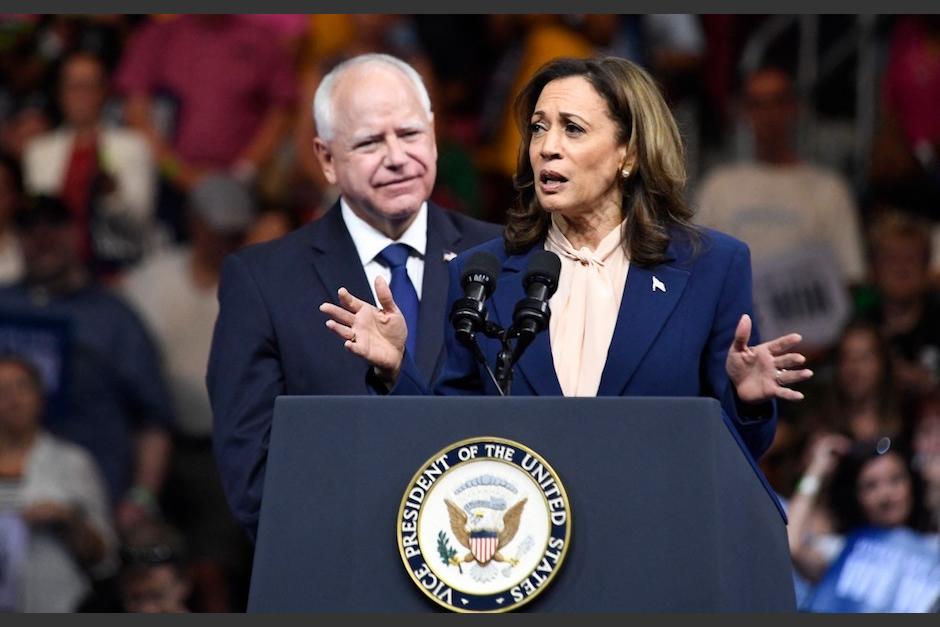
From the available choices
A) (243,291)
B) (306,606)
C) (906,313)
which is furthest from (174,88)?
(306,606)

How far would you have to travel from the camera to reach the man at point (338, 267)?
396 cm

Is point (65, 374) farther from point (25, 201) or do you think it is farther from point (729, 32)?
point (729, 32)

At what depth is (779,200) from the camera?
7285mm

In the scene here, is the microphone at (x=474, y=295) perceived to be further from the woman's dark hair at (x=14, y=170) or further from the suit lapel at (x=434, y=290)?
the woman's dark hair at (x=14, y=170)

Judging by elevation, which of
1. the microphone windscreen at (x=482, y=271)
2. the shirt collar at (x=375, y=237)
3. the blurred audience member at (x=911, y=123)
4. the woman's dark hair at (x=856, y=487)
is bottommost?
the woman's dark hair at (x=856, y=487)

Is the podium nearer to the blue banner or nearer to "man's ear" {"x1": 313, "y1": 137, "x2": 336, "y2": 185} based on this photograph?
"man's ear" {"x1": 313, "y1": 137, "x2": 336, "y2": 185}

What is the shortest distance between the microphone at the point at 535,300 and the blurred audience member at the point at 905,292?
3.92 m

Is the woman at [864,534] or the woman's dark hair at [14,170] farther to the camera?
the woman's dark hair at [14,170]

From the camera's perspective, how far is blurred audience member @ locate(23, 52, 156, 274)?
751 cm

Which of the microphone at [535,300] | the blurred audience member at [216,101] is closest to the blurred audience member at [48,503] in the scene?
the blurred audience member at [216,101]

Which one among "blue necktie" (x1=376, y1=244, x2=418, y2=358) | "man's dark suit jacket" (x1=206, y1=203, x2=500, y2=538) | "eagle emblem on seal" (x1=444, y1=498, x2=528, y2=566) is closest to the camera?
"eagle emblem on seal" (x1=444, y1=498, x2=528, y2=566)

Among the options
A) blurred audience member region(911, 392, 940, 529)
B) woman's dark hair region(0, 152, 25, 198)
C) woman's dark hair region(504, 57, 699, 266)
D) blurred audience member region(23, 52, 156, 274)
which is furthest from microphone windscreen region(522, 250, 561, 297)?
woman's dark hair region(0, 152, 25, 198)

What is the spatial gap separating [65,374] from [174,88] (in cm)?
130

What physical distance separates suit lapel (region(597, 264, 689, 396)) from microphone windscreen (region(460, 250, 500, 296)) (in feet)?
0.81
